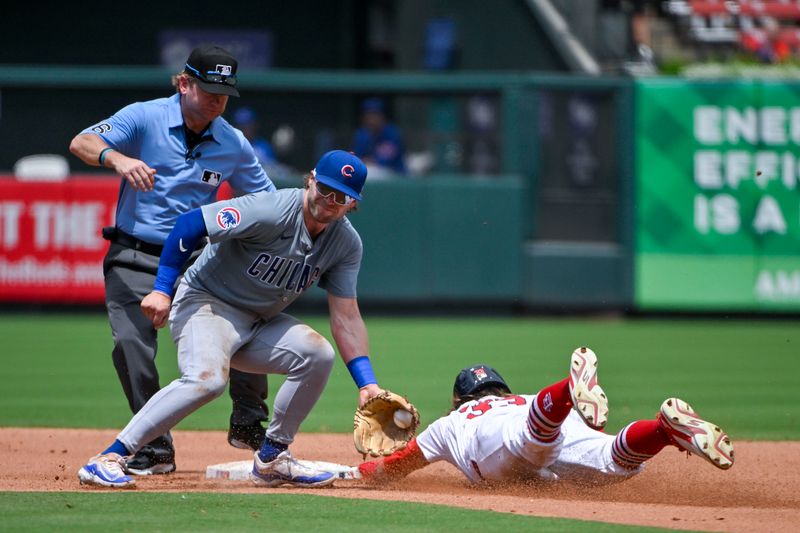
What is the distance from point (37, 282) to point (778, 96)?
8.52 m

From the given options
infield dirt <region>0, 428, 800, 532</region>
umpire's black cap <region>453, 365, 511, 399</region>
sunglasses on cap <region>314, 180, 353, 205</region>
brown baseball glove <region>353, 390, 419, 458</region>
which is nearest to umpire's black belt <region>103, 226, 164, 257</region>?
infield dirt <region>0, 428, 800, 532</region>

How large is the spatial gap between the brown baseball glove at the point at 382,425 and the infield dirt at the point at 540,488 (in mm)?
190

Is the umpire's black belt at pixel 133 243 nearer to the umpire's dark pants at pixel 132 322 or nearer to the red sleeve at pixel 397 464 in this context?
the umpire's dark pants at pixel 132 322

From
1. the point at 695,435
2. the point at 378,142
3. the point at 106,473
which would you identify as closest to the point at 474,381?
the point at 695,435

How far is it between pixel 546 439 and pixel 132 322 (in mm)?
2023

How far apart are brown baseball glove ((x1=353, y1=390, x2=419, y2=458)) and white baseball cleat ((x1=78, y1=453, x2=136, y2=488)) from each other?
990 millimetres

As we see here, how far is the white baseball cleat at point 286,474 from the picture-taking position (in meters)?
5.59

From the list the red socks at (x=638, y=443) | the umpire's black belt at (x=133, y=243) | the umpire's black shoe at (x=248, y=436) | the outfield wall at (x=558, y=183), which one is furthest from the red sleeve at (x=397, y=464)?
the outfield wall at (x=558, y=183)

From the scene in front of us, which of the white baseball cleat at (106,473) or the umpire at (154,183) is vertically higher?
the umpire at (154,183)

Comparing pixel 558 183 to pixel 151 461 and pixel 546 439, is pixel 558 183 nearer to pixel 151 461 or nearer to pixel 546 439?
pixel 151 461

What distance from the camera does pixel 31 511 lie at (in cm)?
459

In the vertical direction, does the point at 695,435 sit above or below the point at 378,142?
below

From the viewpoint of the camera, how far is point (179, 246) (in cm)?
523

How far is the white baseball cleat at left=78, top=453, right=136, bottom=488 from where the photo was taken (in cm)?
512
